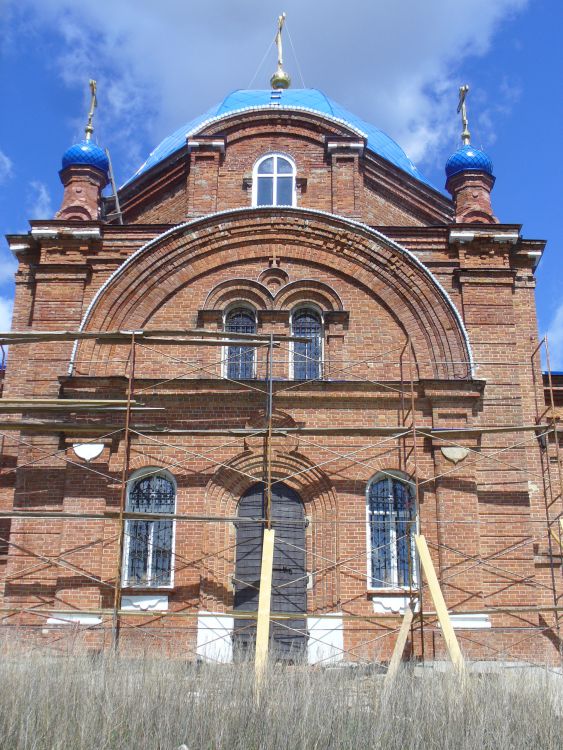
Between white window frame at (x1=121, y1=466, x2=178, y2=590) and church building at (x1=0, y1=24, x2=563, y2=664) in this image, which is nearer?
church building at (x1=0, y1=24, x2=563, y2=664)

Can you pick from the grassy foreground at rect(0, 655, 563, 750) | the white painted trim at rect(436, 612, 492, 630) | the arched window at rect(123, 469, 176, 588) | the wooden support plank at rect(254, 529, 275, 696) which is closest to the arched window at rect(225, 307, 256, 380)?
the arched window at rect(123, 469, 176, 588)

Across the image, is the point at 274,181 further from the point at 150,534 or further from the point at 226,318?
the point at 150,534

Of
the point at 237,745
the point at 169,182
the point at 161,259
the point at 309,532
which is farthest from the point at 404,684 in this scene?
the point at 169,182

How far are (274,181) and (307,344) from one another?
119 inches

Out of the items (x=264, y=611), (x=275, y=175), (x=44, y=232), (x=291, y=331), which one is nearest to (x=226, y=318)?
(x=291, y=331)

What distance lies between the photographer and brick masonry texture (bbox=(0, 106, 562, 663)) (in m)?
Answer: 12.0

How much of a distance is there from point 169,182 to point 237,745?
1073cm

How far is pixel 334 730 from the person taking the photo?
7.25 m

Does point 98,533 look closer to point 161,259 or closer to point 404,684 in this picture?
point 161,259

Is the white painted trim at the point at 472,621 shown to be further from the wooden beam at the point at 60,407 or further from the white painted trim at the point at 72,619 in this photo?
the wooden beam at the point at 60,407

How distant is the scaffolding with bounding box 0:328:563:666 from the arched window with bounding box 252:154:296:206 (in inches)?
108

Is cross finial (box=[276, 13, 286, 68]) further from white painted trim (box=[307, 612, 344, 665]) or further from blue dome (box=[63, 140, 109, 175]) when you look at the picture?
white painted trim (box=[307, 612, 344, 665])

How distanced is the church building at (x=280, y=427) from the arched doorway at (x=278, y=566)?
0.10 feet

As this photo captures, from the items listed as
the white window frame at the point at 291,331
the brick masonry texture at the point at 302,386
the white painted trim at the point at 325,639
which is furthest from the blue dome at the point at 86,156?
the white painted trim at the point at 325,639
